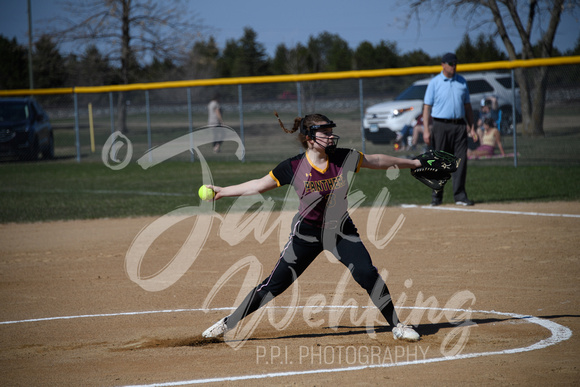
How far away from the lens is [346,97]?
19594 millimetres

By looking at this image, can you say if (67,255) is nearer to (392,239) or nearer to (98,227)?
(98,227)

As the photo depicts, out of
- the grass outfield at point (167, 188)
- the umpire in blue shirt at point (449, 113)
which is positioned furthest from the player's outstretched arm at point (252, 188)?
the grass outfield at point (167, 188)

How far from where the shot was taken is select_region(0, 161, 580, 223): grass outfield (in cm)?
1211

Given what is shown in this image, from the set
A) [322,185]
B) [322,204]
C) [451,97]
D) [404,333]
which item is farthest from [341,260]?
[451,97]

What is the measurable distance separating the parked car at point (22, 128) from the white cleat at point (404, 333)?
1959 cm

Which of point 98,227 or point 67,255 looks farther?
point 98,227

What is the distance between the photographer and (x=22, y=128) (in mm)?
21672

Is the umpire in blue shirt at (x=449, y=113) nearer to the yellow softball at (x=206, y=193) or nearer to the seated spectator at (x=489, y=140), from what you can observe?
the seated spectator at (x=489, y=140)

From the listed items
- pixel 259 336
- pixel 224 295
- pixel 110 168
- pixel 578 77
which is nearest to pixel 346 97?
pixel 578 77

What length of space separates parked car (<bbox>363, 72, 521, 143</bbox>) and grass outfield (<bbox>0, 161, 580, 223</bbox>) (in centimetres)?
234

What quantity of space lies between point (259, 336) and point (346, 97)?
1497 centimetres

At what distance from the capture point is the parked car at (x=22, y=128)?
21.6 m

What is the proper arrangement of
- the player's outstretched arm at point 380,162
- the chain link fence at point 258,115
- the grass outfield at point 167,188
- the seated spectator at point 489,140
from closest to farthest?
the player's outstretched arm at point 380,162
the grass outfield at point 167,188
the chain link fence at point 258,115
the seated spectator at point 489,140

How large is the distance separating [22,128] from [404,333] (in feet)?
64.6
